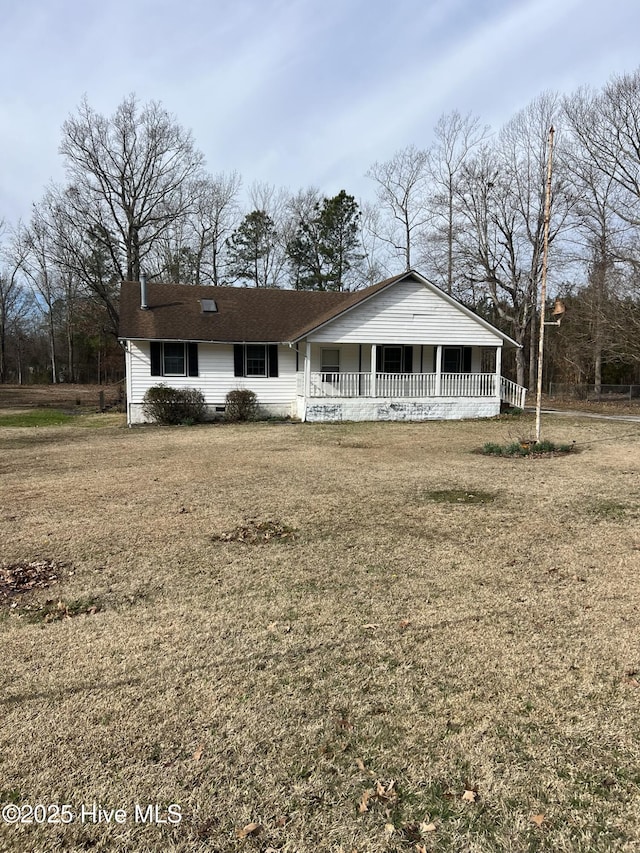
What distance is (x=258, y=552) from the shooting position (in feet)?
17.1

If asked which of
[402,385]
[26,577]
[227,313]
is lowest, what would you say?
[26,577]

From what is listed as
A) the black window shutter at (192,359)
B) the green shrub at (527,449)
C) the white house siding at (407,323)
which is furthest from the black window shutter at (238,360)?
the green shrub at (527,449)

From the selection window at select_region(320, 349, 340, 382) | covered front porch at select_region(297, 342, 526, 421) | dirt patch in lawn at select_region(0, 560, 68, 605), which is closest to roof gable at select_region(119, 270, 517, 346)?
window at select_region(320, 349, 340, 382)

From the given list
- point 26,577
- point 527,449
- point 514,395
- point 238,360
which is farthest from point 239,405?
point 26,577

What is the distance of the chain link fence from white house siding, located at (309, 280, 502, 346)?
10588mm

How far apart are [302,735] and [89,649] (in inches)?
65.2

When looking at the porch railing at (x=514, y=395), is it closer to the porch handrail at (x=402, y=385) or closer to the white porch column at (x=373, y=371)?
the porch handrail at (x=402, y=385)

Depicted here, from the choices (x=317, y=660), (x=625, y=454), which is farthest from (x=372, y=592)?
(x=625, y=454)

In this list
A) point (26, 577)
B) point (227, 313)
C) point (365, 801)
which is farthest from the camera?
point (227, 313)

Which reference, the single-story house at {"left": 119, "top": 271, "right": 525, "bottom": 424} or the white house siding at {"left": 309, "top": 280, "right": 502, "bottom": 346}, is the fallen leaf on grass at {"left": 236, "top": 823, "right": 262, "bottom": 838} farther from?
the white house siding at {"left": 309, "top": 280, "right": 502, "bottom": 346}

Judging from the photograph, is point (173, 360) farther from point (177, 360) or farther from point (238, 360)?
point (238, 360)

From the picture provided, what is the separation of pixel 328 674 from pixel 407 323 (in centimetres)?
1723

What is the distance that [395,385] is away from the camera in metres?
19.4

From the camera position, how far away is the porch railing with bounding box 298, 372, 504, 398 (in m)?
19.2
